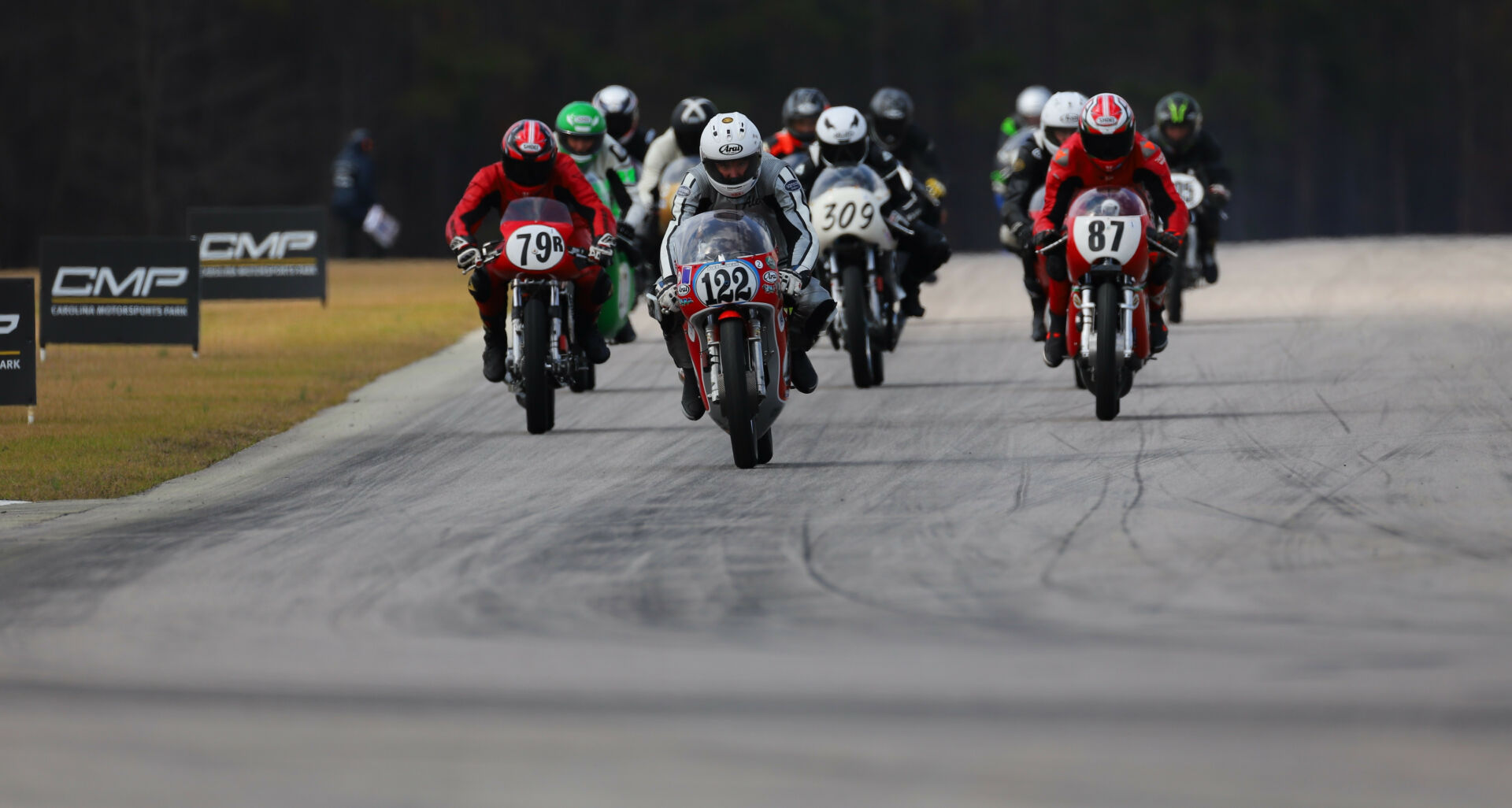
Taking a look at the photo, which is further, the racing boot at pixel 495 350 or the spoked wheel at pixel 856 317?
the spoked wheel at pixel 856 317

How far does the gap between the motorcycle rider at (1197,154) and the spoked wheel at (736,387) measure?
9770mm

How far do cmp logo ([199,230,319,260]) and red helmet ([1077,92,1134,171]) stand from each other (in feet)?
43.2

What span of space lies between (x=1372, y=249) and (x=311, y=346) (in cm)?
1808

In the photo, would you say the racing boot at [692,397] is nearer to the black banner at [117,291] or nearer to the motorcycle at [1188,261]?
the black banner at [117,291]

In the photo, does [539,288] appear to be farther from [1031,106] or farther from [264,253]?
[1031,106]

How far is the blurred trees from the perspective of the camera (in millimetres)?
49219

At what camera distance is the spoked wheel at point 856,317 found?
14.9 m

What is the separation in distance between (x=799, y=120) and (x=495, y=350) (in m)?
5.47

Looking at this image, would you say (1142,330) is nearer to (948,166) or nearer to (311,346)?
(311,346)

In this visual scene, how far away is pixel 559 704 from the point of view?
20.4 ft

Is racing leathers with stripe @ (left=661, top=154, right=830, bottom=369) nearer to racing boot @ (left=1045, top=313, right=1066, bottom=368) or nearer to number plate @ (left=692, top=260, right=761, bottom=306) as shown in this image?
number plate @ (left=692, top=260, right=761, bottom=306)

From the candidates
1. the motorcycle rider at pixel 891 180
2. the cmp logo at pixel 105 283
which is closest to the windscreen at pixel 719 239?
the motorcycle rider at pixel 891 180

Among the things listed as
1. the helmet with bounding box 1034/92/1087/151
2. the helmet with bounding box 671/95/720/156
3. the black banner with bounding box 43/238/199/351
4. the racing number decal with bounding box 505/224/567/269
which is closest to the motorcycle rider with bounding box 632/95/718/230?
the helmet with bounding box 671/95/720/156

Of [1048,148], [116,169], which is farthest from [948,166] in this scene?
[1048,148]
